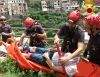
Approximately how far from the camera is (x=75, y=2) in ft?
180

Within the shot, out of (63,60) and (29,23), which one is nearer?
(63,60)

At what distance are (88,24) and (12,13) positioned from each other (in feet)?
167

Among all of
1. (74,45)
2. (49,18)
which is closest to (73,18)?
(74,45)

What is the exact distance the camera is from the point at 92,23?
2621mm

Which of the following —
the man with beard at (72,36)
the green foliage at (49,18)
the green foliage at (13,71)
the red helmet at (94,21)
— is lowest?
the green foliage at (49,18)

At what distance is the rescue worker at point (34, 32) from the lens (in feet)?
11.9

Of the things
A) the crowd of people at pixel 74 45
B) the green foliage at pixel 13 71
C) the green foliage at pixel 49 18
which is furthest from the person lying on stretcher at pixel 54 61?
the green foliage at pixel 49 18

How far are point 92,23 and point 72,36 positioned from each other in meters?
0.43

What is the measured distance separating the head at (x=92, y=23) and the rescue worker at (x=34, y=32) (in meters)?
1.17

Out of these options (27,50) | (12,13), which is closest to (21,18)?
(12,13)

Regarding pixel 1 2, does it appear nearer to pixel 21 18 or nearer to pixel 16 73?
pixel 21 18

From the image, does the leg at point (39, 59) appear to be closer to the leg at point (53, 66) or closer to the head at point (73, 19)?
the leg at point (53, 66)

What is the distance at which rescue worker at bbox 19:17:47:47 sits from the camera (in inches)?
142

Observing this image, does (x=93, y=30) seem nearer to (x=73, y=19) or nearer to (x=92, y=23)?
(x=92, y=23)
